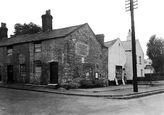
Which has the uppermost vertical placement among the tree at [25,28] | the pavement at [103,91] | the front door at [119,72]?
the tree at [25,28]

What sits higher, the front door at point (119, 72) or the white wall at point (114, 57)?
the white wall at point (114, 57)

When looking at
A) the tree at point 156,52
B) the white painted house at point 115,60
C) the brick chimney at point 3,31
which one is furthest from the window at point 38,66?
the tree at point 156,52

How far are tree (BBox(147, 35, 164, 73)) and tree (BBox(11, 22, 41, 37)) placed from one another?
92.1 feet

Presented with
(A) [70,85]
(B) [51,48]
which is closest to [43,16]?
(B) [51,48]

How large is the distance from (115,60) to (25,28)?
25640 mm

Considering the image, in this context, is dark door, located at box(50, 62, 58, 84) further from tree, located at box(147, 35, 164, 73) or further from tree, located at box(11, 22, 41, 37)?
tree, located at box(147, 35, 164, 73)

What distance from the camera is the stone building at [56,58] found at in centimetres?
1920

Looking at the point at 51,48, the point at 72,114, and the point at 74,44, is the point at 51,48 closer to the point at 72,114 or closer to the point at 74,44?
the point at 74,44

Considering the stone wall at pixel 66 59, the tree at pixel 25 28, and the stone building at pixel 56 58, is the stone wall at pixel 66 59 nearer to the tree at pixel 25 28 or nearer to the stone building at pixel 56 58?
the stone building at pixel 56 58

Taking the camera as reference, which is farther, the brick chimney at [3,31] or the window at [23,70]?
the brick chimney at [3,31]

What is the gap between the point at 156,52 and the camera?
47.2 meters

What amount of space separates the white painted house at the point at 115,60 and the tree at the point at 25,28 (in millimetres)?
21890

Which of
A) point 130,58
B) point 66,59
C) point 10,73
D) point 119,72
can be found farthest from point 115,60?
point 10,73

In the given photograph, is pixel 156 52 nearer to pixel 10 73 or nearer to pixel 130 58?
pixel 130 58
